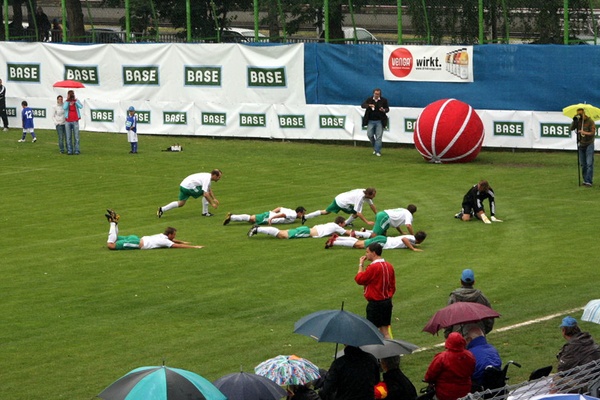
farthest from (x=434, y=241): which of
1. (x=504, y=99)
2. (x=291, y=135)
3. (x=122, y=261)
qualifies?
(x=291, y=135)

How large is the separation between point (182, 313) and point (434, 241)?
24.2 ft

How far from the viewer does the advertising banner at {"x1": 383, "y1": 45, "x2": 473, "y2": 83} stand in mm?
38562

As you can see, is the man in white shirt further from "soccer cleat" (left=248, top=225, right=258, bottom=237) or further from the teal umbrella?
the teal umbrella

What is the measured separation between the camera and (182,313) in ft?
62.5

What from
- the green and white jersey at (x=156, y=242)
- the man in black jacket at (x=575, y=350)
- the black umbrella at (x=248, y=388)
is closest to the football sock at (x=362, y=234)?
the green and white jersey at (x=156, y=242)

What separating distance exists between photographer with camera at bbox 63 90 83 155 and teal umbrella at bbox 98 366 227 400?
28.3m

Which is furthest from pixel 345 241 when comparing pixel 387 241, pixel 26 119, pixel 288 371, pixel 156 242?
pixel 26 119

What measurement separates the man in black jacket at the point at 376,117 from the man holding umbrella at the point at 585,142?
8190mm

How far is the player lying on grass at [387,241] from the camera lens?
23.5 m

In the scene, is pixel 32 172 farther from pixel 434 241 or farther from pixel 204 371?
pixel 204 371

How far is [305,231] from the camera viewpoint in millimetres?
25250

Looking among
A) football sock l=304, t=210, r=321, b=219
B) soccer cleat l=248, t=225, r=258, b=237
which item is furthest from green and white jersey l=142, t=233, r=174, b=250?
football sock l=304, t=210, r=321, b=219

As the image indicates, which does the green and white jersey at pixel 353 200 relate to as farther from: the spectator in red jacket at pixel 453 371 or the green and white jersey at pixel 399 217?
the spectator in red jacket at pixel 453 371

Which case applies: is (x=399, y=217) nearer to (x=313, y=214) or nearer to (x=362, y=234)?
(x=362, y=234)
